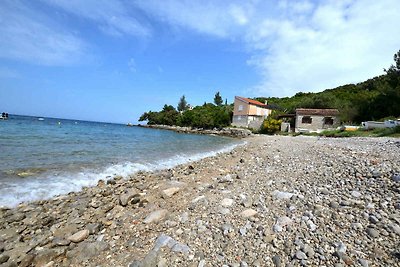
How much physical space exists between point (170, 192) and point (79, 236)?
2451 millimetres

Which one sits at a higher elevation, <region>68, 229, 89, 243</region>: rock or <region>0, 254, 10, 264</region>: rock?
<region>68, 229, 89, 243</region>: rock

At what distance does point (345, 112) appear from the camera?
38.4 meters

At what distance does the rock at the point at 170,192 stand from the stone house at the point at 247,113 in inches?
1844

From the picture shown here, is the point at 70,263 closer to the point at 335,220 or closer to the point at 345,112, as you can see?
the point at 335,220

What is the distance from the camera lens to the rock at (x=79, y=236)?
415 cm

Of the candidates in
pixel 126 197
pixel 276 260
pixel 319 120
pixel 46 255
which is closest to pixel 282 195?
pixel 276 260

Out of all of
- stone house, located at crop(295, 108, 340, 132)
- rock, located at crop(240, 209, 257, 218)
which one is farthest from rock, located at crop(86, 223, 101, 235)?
stone house, located at crop(295, 108, 340, 132)

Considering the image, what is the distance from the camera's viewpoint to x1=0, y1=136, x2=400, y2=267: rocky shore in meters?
3.28

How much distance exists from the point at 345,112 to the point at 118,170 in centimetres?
4051

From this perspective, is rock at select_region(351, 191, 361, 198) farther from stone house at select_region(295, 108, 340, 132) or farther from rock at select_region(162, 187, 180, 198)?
stone house at select_region(295, 108, 340, 132)

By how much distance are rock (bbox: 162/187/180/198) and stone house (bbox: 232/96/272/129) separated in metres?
46.8

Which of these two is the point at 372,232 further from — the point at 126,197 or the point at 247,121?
the point at 247,121

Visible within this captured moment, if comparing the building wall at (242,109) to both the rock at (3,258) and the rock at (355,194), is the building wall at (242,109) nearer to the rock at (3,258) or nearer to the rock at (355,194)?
the rock at (355,194)

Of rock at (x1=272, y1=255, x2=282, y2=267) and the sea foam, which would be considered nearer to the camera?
rock at (x1=272, y1=255, x2=282, y2=267)
